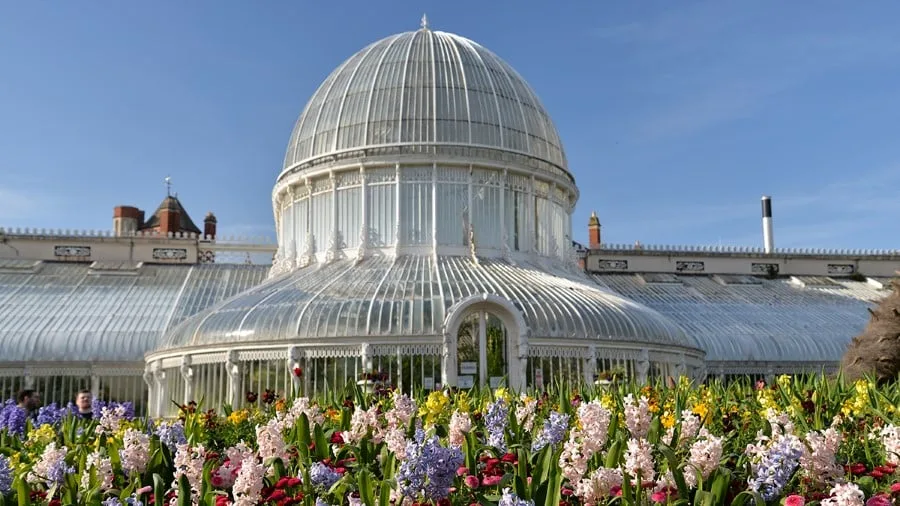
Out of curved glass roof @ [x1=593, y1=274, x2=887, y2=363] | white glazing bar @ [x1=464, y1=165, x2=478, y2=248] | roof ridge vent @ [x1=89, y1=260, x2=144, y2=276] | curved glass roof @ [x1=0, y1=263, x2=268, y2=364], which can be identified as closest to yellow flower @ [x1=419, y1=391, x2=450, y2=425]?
white glazing bar @ [x1=464, y1=165, x2=478, y2=248]

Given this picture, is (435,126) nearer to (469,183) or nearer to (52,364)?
(469,183)

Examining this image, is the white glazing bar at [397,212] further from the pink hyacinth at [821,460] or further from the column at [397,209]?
the pink hyacinth at [821,460]

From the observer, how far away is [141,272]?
41.2m

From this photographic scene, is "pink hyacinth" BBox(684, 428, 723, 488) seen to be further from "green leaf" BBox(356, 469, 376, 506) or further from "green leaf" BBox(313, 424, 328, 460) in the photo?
"green leaf" BBox(313, 424, 328, 460)

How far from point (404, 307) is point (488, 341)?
2.66m

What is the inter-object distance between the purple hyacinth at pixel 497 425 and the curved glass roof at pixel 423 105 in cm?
2637

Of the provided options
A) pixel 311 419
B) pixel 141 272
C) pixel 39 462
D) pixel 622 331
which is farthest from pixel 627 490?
pixel 141 272

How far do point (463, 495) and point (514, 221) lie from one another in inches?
1115

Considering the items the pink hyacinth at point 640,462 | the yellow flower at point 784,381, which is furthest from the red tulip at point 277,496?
the yellow flower at point 784,381

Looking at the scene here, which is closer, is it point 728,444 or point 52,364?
point 728,444

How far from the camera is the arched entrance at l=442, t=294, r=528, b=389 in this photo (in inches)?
1051

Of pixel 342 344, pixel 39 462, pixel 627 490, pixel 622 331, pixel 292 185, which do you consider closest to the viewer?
pixel 627 490

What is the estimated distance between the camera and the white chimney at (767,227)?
50.7 m

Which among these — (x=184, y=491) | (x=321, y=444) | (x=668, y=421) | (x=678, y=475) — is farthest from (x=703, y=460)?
(x=184, y=491)
